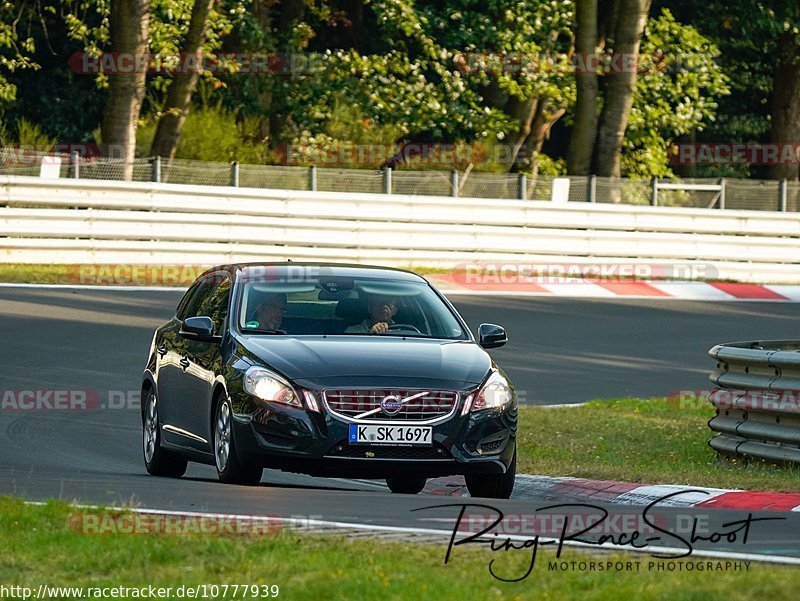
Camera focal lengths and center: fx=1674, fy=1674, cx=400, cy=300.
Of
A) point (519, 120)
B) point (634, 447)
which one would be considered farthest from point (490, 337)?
point (519, 120)

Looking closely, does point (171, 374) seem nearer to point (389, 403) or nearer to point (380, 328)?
point (380, 328)

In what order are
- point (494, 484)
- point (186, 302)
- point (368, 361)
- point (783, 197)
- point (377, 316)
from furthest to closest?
point (783, 197), point (186, 302), point (377, 316), point (494, 484), point (368, 361)

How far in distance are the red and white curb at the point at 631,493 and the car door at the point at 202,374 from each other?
1790 millimetres

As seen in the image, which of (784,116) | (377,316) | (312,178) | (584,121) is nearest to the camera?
(377,316)

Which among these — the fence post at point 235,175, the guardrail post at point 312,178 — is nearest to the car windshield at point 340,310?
the fence post at point 235,175

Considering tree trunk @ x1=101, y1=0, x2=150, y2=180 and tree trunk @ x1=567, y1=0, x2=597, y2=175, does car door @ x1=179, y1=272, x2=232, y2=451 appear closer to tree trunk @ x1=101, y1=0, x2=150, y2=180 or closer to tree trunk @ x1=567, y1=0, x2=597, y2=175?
tree trunk @ x1=101, y1=0, x2=150, y2=180

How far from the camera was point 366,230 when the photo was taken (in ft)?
84.9

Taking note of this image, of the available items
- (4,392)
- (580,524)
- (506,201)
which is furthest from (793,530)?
(506,201)

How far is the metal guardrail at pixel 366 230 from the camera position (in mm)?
24062

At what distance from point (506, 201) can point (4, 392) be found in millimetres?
12938

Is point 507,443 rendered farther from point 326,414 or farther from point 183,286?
point 183,286

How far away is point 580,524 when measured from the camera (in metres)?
8.27

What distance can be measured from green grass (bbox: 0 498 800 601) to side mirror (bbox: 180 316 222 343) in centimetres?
315

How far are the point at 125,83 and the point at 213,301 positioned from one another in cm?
1748
